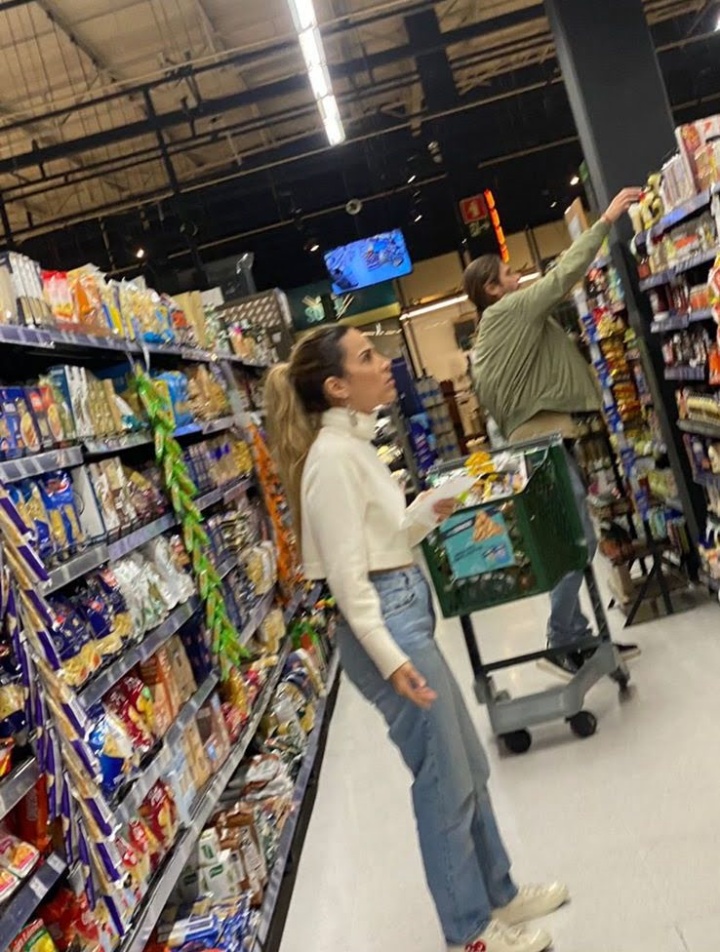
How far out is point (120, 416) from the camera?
12.2ft

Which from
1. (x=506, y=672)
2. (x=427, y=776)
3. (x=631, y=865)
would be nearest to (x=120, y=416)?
(x=427, y=776)

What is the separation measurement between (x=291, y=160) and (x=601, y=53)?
959 centimetres

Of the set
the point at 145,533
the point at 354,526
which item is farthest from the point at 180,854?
the point at 354,526

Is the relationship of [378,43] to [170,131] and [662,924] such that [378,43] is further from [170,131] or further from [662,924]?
[662,924]

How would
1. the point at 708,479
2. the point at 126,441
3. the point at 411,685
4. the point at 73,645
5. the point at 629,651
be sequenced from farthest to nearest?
the point at 708,479 < the point at 629,651 < the point at 126,441 < the point at 73,645 < the point at 411,685

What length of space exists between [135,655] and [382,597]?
822 millimetres

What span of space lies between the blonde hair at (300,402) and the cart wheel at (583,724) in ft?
6.97

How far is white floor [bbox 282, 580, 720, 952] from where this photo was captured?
309cm

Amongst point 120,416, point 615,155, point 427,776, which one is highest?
point 615,155

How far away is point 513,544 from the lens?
406 centimetres

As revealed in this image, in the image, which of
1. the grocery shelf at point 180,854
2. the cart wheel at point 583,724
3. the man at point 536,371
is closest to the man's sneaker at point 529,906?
the grocery shelf at point 180,854

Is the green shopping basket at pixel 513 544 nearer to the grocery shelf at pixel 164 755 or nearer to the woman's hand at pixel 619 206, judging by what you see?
the grocery shelf at pixel 164 755

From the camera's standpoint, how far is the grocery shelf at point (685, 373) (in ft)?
17.2

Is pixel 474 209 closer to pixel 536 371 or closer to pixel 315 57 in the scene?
pixel 315 57
